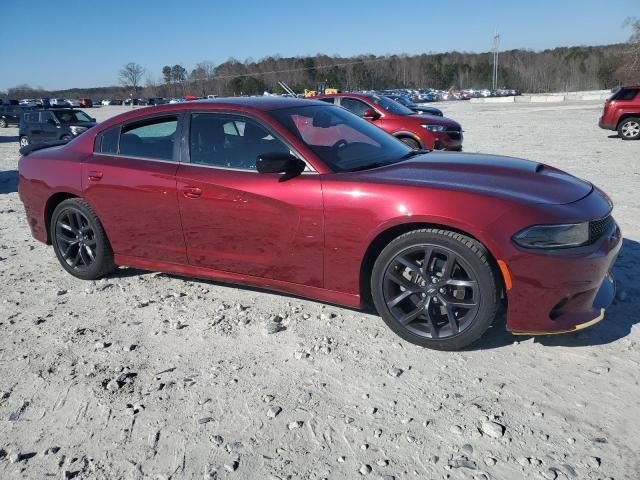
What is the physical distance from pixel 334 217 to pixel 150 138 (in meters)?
1.84

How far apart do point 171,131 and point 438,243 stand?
2.30 m

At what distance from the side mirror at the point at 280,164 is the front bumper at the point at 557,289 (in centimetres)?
147

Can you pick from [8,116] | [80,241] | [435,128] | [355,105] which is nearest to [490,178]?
[80,241]

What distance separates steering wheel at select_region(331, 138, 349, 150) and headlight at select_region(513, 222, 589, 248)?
1.49m

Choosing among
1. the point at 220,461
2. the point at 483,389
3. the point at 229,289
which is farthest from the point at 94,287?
the point at 483,389

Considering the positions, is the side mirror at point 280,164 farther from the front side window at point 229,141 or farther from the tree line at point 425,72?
the tree line at point 425,72

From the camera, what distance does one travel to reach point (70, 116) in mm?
17234

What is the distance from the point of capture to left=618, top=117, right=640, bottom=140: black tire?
14.8m

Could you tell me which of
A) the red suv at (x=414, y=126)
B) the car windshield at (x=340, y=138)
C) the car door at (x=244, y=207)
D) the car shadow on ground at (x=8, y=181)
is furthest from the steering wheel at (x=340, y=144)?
the car shadow on ground at (x=8, y=181)

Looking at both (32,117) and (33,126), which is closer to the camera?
(33,126)

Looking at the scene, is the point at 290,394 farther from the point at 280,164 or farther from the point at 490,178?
the point at 490,178

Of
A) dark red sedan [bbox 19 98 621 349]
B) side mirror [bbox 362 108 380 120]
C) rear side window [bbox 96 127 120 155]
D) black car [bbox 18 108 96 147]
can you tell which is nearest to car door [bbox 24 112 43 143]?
black car [bbox 18 108 96 147]

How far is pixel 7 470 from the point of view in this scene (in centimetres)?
234

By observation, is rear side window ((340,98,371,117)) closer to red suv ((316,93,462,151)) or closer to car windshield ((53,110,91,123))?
red suv ((316,93,462,151))
